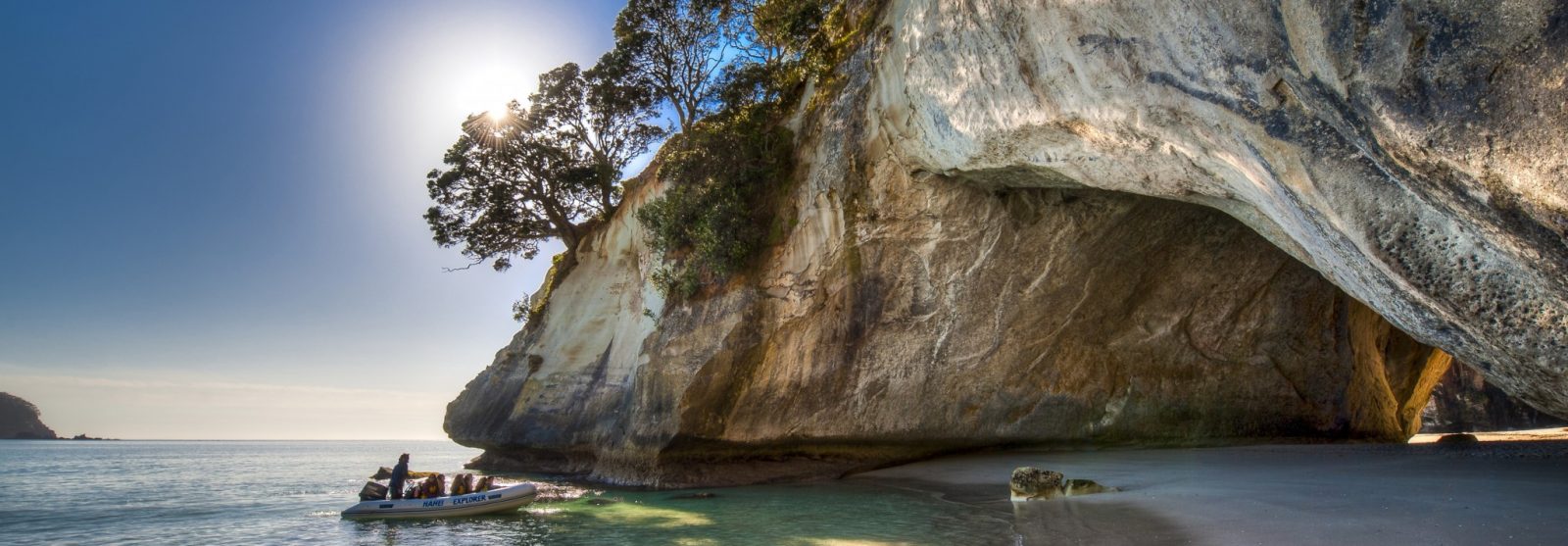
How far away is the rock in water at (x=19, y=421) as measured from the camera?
12369 centimetres

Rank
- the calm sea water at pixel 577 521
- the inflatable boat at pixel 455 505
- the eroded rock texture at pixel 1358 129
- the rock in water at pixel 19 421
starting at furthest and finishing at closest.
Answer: the rock in water at pixel 19 421, the inflatable boat at pixel 455 505, the calm sea water at pixel 577 521, the eroded rock texture at pixel 1358 129

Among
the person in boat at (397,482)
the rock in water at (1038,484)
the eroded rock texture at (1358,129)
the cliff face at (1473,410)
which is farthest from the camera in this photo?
the cliff face at (1473,410)

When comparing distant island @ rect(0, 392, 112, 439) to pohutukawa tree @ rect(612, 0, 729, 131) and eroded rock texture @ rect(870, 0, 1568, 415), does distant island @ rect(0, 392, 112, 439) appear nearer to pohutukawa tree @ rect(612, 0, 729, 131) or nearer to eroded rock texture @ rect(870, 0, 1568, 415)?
pohutukawa tree @ rect(612, 0, 729, 131)

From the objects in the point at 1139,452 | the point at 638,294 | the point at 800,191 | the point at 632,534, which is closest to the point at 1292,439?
the point at 1139,452

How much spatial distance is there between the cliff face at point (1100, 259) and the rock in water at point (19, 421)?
518 feet

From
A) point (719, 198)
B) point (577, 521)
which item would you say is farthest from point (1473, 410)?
point (577, 521)

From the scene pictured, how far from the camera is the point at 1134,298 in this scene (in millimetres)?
15484

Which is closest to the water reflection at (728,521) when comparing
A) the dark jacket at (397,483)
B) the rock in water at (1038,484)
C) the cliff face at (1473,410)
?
the dark jacket at (397,483)

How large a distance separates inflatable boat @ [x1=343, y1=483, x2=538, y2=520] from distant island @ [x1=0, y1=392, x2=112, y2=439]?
16372cm

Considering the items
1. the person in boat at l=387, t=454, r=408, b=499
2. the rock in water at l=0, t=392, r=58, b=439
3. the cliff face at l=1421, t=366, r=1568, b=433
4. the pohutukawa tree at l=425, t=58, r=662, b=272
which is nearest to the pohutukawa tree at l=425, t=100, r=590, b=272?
the pohutukawa tree at l=425, t=58, r=662, b=272

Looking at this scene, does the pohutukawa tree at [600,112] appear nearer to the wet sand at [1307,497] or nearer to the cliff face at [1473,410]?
the wet sand at [1307,497]

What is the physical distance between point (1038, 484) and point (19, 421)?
180618mm

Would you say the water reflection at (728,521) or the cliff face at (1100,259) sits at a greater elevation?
the cliff face at (1100,259)

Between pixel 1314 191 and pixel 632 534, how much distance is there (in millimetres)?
9704
